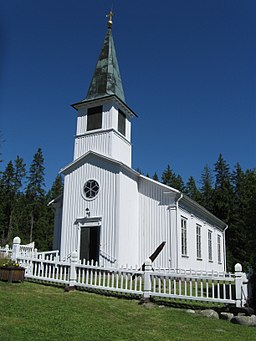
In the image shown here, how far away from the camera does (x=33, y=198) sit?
5562 cm

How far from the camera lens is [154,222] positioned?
59.0 feet

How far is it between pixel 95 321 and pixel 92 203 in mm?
10542

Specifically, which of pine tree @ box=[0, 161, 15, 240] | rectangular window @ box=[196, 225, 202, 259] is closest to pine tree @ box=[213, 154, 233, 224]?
rectangular window @ box=[196, 225, 202, 259]

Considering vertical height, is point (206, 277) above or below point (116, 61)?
below

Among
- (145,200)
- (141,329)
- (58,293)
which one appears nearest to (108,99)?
(145,200)

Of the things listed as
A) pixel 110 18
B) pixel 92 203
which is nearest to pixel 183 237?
pixel 92 203

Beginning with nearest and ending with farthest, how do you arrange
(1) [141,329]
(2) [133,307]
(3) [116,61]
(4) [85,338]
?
(4) [85,338]
(1) [141,329]
(2) [133,307]
(3) [116,61]

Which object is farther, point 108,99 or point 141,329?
point 108,99

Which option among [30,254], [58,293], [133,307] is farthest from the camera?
[30,254]

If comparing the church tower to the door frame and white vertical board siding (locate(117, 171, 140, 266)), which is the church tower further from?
the door frame

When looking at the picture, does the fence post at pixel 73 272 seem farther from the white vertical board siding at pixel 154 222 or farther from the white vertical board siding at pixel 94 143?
the white vertical board siding at pixel 94 143

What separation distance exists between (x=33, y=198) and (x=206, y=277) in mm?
48750

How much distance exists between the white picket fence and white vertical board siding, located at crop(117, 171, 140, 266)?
401 cm

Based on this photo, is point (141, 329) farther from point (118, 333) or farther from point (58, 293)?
point (58, 293)
